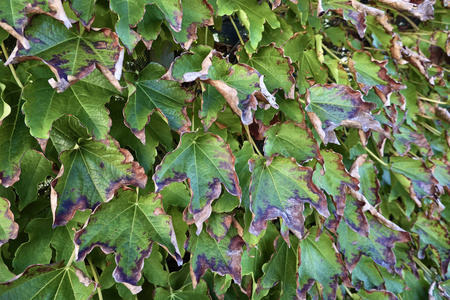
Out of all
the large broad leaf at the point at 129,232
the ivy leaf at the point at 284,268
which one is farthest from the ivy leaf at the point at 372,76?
the large broad leaf at the point at 129,232

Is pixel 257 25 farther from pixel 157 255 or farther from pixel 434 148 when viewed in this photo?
pixel 434 148

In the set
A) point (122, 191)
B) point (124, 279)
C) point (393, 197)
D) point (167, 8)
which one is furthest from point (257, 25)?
point (393, 197)

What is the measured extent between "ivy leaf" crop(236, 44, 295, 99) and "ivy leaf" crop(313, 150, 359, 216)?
7.5 inches

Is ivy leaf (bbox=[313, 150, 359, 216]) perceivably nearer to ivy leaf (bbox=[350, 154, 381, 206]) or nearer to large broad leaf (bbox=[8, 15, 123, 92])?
ivy leaf (bbox=[350, 154, 381, 206])

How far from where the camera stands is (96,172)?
650mm

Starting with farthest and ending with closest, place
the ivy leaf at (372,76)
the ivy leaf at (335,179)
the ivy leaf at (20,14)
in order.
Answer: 1. the ivy leaf at (372,76)
2. the ivy leaf at (335,179)
3. the ivy leaf at (20,14)

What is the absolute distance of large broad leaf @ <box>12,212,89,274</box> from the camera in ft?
2.35

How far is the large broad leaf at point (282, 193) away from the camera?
28.9 inches

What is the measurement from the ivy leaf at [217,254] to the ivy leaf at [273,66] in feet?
1.17

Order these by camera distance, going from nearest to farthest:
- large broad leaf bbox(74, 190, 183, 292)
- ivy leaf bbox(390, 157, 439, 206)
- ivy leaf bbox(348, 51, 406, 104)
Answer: large broad leaf bbox(74, 190, 183, 292), ivy leaf bbox(348, 51, 406, 104), ivy leaf bbox(390, 157, 439, 206)

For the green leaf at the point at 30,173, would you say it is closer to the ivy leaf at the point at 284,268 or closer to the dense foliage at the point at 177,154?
the dense foliage at the point at 177,154

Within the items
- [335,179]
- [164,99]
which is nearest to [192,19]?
[164,99]

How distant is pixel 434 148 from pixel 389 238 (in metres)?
0.64

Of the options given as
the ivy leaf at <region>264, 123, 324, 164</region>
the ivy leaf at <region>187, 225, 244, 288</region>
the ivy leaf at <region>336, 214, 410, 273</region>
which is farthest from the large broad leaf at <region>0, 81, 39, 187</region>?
the ivy leaf at <region>336, 214, 410, 273</region>
